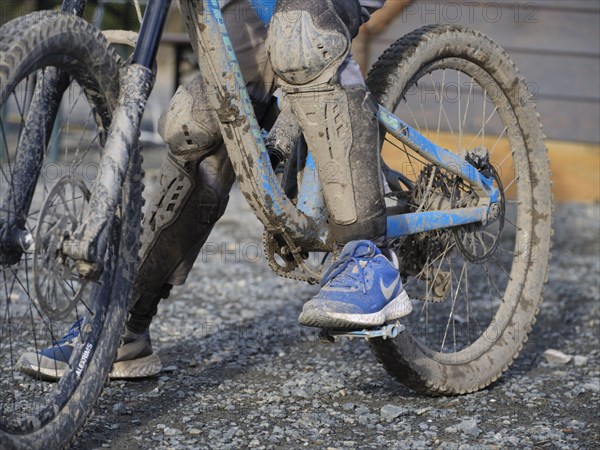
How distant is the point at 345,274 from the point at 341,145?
1.10ft

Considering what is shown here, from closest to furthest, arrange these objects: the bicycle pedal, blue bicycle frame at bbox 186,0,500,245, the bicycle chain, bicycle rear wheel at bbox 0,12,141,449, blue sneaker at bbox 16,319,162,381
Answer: bicycle rear wheel at bbox 0,12,141,449 < blue bicycle frame at bbox 186,0,500,245 < the bicycle pedal < the bicycle chain < blue sneaker at bbox 16,319,162,381

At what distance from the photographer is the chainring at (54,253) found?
2.18 metres

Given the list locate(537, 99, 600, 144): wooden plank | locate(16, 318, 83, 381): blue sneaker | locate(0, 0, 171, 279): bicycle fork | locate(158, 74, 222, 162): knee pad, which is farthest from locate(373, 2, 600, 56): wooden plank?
locate(0, 0, 171, 279): bicycle fork

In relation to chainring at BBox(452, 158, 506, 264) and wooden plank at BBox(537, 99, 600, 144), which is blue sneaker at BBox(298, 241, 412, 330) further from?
wooden plank at BBox(537, 99, 600, 144)

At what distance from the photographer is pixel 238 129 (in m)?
2.53

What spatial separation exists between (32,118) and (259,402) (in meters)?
1.08

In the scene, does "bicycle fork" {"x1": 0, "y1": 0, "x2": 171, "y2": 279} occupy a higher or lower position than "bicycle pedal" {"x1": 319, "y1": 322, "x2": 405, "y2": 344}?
higher

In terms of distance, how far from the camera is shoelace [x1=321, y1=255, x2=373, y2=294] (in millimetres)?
2600

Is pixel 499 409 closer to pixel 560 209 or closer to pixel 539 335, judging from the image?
pixel 539 335

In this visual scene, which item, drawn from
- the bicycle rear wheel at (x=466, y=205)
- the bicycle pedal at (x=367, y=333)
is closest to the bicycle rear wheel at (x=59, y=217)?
the bicycle pedal at (x=367, y=333)

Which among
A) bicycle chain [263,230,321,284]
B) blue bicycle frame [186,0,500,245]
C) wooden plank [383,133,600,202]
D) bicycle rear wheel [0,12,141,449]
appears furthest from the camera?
wooden plank [383,133,600,202]

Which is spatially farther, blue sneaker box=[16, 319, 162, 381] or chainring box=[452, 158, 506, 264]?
chainring box=[452, 158, 506, 264]

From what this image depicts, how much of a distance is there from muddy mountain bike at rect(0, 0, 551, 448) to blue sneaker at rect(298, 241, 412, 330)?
6 cm

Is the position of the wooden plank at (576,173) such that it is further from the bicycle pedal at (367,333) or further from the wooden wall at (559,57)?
the bicycle pedal at (367,333)
